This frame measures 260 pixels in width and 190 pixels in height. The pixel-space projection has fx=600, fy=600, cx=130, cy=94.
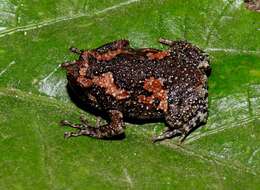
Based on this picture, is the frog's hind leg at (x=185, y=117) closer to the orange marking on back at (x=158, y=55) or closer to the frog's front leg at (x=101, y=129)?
the frog's front leg at (x=101, y=129)

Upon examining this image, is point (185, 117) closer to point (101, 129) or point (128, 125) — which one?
point (128, 125)

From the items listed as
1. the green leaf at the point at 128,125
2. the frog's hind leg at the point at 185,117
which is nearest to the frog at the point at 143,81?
the frog's hind leg at the point at 185,117

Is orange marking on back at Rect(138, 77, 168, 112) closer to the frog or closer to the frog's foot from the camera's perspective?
the frog

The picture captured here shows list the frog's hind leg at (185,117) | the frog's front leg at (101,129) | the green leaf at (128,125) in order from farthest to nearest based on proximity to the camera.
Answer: the frog's hind leg at (185,117) < the frog's front leg at (101,129) < the green leaf at (128,125)

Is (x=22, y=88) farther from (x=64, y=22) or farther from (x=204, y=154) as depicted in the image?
(x=204, y=154)

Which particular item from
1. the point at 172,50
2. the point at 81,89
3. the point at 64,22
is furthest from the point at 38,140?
the point at 172,50

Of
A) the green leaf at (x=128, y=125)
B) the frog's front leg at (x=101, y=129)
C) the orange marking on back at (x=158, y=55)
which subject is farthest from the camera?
the orange marking on back at (x=158, y=55)
